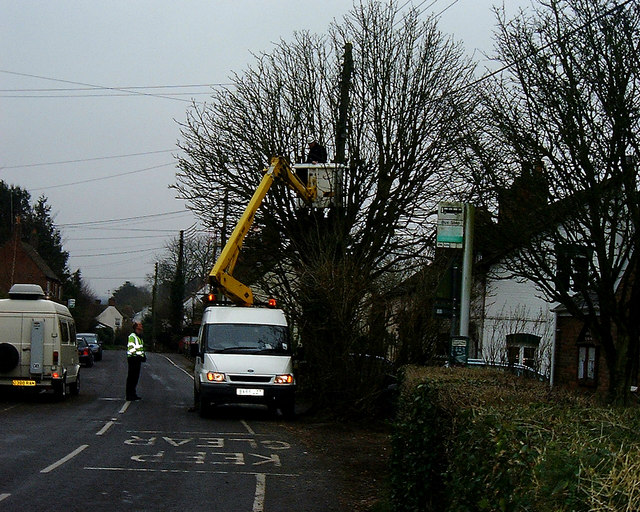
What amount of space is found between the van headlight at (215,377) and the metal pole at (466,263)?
23.9 ft

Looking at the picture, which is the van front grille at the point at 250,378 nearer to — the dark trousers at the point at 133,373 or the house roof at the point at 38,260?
the dark trousers at the point at 133,373

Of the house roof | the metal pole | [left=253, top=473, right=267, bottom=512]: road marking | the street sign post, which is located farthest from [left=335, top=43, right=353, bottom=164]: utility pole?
the house roof

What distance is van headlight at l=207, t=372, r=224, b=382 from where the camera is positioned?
18.3 metres

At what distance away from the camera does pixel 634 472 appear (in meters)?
3.53

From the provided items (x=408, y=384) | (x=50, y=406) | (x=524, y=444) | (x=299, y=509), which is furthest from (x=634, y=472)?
(x=50, y=406)

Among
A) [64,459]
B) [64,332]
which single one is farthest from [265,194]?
[64,459]

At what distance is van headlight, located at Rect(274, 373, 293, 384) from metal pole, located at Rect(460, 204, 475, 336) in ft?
22.7

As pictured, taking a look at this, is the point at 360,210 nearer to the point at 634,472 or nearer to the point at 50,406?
the point at 50,406

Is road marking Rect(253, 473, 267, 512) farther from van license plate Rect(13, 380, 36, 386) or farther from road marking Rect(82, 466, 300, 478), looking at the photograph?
van license plate Rect(13, 380, 36, 386)

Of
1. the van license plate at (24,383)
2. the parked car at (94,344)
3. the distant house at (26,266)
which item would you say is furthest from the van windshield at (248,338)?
the distant house at (26,266)

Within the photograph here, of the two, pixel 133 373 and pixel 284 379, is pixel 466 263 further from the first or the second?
pixel 133 373

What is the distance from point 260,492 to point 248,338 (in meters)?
9.04

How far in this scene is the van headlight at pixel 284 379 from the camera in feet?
60.8

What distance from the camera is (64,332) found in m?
22.4
